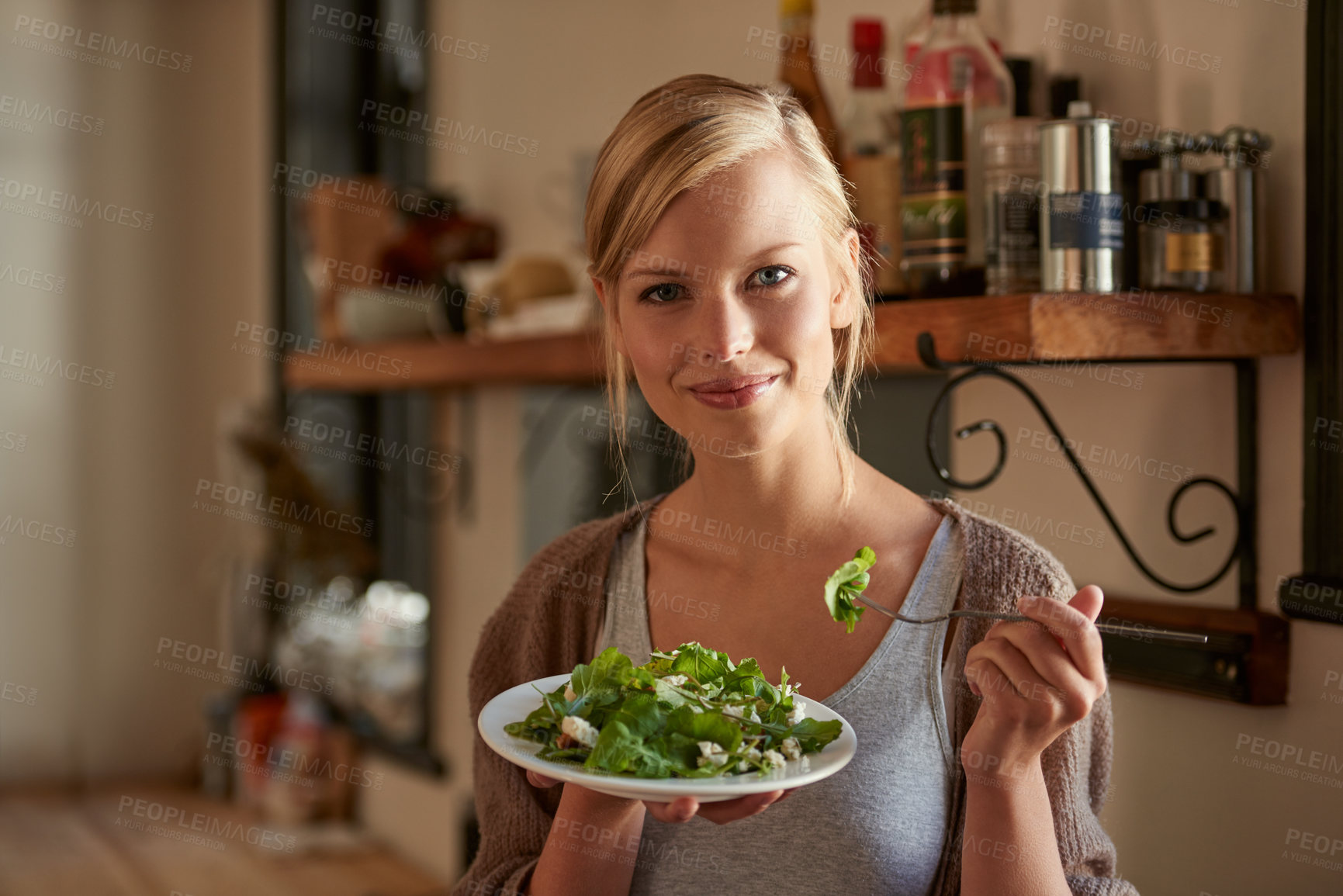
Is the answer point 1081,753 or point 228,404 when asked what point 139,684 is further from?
point 1081,753

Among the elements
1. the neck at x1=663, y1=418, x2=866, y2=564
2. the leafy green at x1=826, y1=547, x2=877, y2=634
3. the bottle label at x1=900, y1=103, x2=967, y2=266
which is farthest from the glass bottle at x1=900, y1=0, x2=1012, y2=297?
the leafy green at x1=826, y1=547, x2=877, y2=634

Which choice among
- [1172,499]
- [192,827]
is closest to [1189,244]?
[1172,499]

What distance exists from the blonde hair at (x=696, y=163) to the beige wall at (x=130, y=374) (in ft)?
8.04

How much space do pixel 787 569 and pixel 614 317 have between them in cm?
25

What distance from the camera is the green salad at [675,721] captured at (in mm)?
717

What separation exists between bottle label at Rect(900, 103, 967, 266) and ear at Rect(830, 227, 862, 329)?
0.11m

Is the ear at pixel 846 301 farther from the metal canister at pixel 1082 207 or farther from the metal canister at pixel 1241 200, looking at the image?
the metal canister at pixel 1241 200

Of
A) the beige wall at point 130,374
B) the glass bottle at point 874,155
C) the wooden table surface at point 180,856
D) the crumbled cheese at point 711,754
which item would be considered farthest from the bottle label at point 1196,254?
the beige wall at point 130,374

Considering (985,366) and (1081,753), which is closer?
(1081,753)

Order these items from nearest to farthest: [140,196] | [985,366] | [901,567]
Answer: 1. [901,567]
2. [985,366]
3. [140,196]

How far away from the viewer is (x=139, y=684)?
3289 millimetres

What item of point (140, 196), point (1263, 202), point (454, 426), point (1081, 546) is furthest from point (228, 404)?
point (1263, 202)

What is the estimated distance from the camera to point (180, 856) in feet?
8.44

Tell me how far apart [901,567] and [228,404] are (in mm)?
2725
